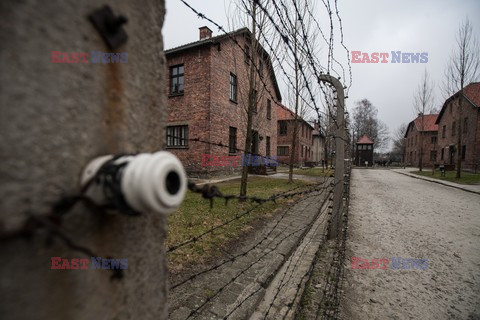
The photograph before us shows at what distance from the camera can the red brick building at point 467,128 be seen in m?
24.2

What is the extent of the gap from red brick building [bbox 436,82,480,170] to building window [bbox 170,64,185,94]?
895 inches

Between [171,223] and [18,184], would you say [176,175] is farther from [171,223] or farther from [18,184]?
[171,223]

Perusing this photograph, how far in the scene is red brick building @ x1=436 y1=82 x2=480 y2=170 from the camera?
2420 cm

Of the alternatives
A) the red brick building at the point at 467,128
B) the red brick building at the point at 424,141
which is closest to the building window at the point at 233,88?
the red brick building at the point at 467,128

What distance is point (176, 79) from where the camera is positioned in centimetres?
1353

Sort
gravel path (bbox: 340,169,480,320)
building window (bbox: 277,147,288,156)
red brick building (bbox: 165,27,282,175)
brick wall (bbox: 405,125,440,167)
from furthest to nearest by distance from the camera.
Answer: brick wall (bbox: 405,125,440,167), building window (bbox: 277,147,288,156), red brick building (bbox: 165,27,282,175), gravel path (bbox: 340,169,480,320)

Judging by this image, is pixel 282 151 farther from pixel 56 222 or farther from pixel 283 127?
pixel 56 222

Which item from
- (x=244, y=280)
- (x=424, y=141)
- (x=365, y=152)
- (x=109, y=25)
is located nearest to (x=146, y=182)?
(x=109, y=25)

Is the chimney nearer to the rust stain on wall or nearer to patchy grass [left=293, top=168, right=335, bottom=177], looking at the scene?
patchy grass [left=293, top=168, right=335, bottom=177]

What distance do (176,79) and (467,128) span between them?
3102 cm

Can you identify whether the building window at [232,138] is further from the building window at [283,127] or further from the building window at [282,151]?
the building window at [282,151]

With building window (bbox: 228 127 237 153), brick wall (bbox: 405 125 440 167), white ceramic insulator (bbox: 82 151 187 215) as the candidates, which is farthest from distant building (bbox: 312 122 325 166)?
white ceramic insulator (bbox: 82 151 187 215)

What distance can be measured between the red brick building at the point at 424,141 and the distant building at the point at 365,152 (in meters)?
7.32

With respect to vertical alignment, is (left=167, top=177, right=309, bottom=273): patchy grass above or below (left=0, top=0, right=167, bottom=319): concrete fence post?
below
